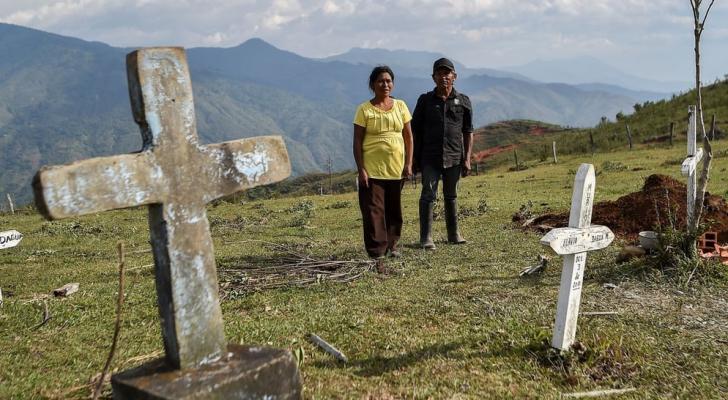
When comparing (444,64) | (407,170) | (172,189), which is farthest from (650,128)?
(172,189)

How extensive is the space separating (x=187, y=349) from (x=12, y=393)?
63.0 inches

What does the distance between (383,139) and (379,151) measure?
165 millimetres

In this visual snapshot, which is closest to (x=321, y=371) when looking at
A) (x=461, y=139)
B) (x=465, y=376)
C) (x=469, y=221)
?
(x=465, y=376)

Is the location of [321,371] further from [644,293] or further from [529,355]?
[644,293]

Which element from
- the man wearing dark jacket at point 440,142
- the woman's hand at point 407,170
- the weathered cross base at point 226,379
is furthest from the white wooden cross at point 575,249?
the man wearing dark jacket at point 440,142

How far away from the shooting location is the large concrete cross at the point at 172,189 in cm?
270

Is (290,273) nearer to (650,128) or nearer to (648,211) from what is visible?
(648,211)

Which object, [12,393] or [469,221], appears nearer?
[12,393]

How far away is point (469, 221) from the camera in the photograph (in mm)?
11688

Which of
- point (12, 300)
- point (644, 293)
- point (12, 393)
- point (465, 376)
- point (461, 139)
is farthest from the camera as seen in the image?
point (461, 139)

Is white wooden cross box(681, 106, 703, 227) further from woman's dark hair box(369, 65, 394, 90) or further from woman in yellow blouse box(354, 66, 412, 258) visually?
woman's dark hair box(369, 65, 394, 90)

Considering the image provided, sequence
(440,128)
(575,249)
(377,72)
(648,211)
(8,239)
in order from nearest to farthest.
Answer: (575,249)
(8,239)
(377,72)
(440,128)
(648,211)

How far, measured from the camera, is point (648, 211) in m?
9.43

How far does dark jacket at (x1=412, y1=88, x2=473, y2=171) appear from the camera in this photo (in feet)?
27.3
